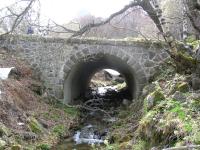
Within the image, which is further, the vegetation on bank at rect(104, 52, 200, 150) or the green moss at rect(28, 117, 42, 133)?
the green moss at rect(28, 117, 42, 133)

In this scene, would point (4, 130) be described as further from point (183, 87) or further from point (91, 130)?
point (91, 130)

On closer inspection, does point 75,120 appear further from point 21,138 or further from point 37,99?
point 21,138

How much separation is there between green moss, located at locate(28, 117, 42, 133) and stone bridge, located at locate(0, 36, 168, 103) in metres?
4.87

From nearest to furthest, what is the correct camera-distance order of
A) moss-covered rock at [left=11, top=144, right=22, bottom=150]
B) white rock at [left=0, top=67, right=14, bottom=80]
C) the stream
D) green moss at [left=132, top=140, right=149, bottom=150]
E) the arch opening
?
green moss at [left=132, top=140, right=149, bottom=150] < moss-covered rock at [left=11, top=144, right=22, bottom=150] < the stream < white rock at [left=0, top=67, right=14, bottom=80] < the arch opening

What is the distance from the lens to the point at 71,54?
16.9 m

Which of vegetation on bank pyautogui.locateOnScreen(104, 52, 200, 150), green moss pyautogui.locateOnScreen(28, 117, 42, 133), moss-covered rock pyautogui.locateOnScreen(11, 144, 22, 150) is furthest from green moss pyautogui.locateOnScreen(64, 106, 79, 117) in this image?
moss-covered rock pyautogui.locateOnScreen(11, 144, 22, 150)

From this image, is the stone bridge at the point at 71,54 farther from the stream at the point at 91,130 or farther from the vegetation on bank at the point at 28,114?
the stream at the point at 91,130

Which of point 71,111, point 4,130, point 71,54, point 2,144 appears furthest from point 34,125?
point 71,54

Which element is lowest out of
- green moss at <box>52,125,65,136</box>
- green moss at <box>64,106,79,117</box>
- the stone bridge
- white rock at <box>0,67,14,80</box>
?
green moss at <box>52,125,65,136</box>

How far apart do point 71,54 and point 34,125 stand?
579cm

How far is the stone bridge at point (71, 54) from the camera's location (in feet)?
55.0

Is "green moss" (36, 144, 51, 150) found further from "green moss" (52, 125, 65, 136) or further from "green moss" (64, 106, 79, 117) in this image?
"green moss" (64, 106, 79, 117)

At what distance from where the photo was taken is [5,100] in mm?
11719

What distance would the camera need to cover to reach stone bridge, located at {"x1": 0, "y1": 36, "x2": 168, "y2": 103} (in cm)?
1677
